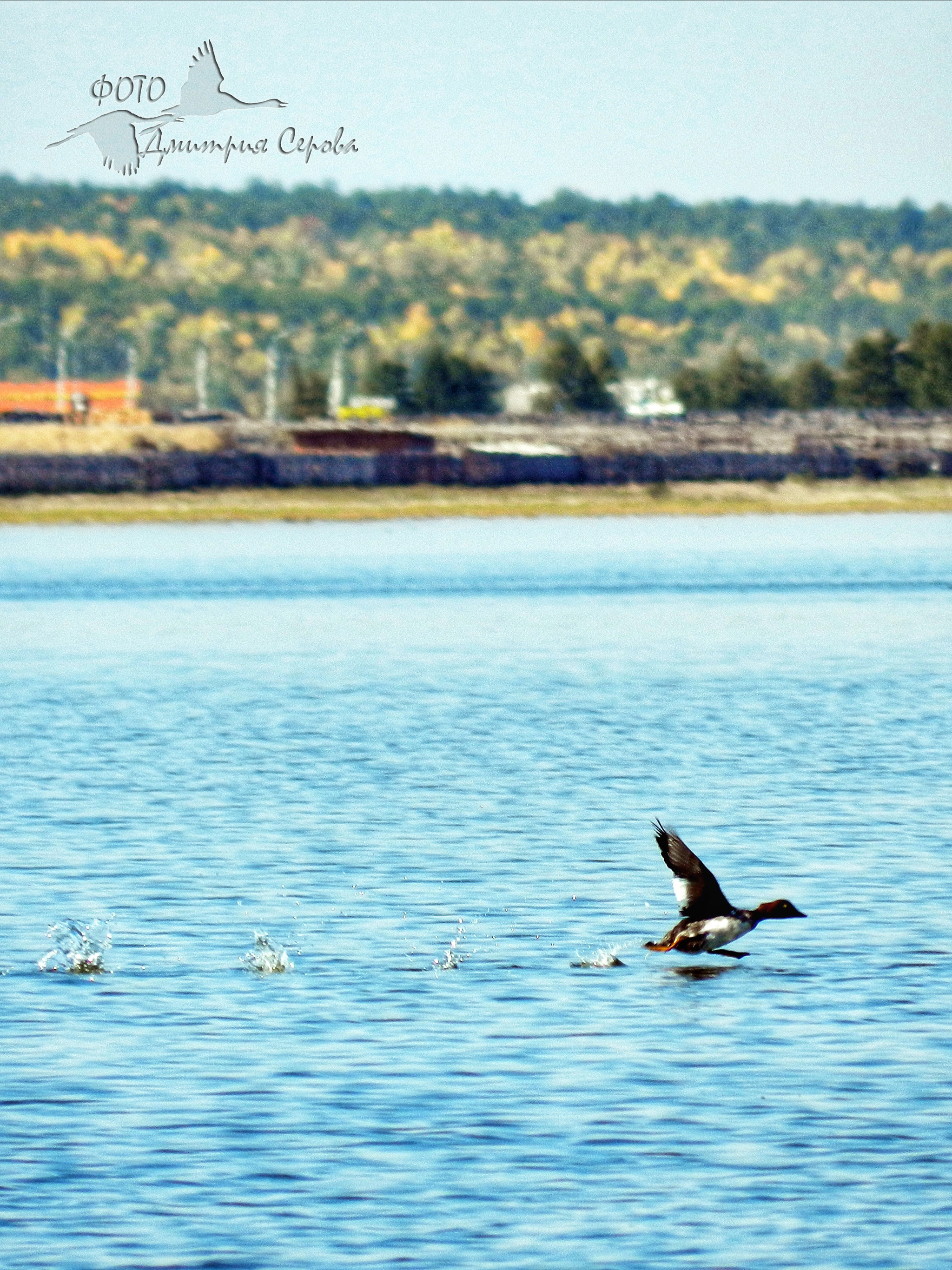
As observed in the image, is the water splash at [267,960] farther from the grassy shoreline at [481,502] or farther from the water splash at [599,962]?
the grassy shoreline at [481,502]

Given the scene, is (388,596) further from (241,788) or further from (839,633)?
(241,788)

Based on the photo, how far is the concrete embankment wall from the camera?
501 ft

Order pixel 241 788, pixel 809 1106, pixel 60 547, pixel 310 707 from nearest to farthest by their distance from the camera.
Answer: pixel 809 1106 < pixel 241 788 < pixel 310 707 < pixel 60 547

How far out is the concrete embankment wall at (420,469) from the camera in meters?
153

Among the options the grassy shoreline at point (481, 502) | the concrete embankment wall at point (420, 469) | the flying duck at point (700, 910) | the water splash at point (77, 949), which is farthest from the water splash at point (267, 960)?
the concrete embankment wall at point (420, 469)

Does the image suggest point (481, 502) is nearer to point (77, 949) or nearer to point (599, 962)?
point (77, 949)

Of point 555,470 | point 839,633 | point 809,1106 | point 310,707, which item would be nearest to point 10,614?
point 839,633

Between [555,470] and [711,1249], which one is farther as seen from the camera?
[555,470]

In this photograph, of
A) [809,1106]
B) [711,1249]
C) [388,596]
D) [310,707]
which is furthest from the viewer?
[388,596]

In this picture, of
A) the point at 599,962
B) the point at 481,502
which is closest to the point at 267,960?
the point at 599,962

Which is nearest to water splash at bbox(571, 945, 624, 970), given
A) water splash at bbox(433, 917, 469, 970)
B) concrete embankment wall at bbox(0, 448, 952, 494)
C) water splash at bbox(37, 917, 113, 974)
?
water splash at bbox(433, 917, 469, 970)

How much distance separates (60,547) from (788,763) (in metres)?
104

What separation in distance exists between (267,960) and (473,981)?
1652 millimetres

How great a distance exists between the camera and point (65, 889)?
24.7m
